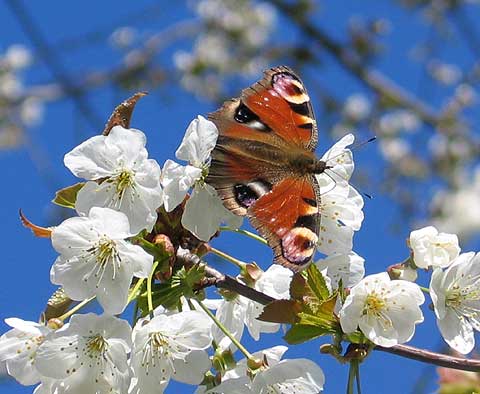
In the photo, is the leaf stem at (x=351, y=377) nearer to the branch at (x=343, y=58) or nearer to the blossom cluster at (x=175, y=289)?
the blossom cluster at (x=175, y=289)

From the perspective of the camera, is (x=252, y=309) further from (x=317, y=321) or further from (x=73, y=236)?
(x=73, y=236)

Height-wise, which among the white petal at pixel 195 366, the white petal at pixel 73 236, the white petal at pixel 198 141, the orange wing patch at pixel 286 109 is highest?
the orange wing patch at pixel 286 109

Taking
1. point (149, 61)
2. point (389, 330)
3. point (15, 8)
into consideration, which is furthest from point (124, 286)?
point (149, 61)

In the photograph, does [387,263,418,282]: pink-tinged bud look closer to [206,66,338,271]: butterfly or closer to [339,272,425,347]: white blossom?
[339,272,425,347]: white blossom

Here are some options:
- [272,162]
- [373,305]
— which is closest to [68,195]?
[272,162]

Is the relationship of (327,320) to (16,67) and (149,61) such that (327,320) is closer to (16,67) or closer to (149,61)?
(149,61)

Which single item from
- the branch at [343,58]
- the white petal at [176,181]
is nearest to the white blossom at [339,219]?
the white petal at [176,181]

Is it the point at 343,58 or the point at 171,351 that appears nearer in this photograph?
the point at 171,351

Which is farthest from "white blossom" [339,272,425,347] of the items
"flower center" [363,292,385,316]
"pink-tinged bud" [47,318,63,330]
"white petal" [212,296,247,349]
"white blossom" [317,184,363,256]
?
"pink-tinged bud" [47,318,63,330]

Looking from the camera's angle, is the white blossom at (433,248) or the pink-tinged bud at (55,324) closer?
the pink-tinged bud at (55,324)
